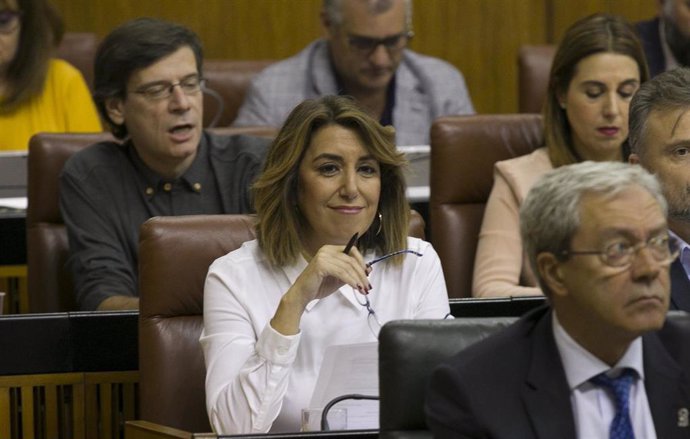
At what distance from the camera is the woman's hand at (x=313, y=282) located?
2383 millimetres

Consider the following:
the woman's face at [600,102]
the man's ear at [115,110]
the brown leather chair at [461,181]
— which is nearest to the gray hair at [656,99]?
the woman's face at [600,102]

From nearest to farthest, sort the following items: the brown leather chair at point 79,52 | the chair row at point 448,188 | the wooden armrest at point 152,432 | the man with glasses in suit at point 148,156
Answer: the wooden armrest at point 152,432, the man with glasses in suit at point 148,156, the chair row at point 448,188, the brown leather chair at point 79,52

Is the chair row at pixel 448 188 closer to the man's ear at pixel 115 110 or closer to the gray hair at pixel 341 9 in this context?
the man's ear at pixel 115 110

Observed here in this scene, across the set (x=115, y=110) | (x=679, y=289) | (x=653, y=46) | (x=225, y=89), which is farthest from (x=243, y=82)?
(x=679, y=289)

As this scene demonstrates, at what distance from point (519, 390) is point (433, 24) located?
376cm

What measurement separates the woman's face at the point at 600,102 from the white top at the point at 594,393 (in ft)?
5.41

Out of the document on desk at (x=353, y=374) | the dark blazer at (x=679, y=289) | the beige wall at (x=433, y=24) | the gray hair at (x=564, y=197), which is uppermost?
the beige wall at (x=433, y=24)

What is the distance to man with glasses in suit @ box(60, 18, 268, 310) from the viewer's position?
3.36m

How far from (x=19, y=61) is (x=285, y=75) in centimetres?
81

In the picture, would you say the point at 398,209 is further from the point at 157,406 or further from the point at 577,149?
the point at 577,149

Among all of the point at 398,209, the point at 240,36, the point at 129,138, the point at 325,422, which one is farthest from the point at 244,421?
the point at 240,36

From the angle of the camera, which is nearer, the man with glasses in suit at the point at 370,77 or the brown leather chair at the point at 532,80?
the man with glasses in suit at the point at 370,77

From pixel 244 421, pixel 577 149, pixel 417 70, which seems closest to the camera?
pixel 244 421

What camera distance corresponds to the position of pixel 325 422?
218 centimetres
